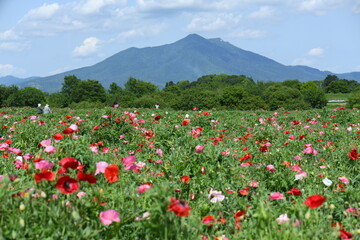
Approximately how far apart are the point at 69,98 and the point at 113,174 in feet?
350

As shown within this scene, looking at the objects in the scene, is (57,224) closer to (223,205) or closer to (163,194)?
(163,194)

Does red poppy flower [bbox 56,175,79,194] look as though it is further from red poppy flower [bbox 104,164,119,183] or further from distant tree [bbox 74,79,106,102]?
distant tree [bbox 74,79,106,102]

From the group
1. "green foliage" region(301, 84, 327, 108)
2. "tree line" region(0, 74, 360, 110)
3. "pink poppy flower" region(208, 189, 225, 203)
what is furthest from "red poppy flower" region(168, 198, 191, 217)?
"green foliage" region(301, 84, 327, 108)

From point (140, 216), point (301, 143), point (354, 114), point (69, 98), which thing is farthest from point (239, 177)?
point (69, 98)

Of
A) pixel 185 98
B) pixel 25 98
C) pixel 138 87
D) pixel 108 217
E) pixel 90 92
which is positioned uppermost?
pixel 138 87

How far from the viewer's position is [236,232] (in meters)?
2.74

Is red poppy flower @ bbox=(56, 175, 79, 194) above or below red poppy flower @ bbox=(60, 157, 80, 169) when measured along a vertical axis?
below

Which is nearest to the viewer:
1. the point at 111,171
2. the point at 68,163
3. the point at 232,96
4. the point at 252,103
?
the point at 68,163

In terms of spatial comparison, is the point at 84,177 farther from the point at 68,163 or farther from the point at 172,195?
the point at 172,195

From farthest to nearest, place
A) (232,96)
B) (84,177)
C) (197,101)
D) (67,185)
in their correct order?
(232,96)
(197,101)
(84,177)
(67,185)

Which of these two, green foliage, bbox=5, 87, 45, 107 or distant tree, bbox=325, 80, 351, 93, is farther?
distant tree, bbox=325, 80, 351, 93

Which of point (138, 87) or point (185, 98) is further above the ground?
point (138, 87)

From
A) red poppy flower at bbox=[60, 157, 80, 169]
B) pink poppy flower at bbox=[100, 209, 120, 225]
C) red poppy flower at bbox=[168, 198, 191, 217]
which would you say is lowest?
pink poppy flower at bbox=[100, 209, 120, 225]

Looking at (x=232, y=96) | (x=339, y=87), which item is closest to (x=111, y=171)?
(x=232, y=96)
